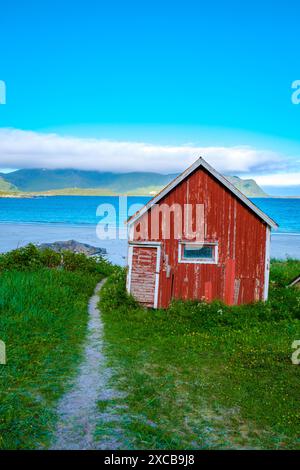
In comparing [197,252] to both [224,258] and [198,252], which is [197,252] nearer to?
[198,252]

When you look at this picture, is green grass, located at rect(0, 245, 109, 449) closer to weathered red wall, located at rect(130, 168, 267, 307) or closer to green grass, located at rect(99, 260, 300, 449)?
green grass, located at rect(99, 260, 300, 449)

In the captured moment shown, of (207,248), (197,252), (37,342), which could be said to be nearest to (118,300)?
(197,252)

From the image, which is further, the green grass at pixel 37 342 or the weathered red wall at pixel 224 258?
the weathered red wall at pixel 224 258

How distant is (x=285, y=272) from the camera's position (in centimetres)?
2856

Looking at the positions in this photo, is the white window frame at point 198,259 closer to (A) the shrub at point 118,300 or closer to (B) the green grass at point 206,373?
(B) the green grass at point 206,373

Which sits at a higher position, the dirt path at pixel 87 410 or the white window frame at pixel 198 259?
the white window frame at pixel 198 259

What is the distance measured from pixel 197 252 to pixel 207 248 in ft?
1.71

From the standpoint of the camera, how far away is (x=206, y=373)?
38.7ft

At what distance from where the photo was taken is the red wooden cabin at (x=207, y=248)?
63.5ft

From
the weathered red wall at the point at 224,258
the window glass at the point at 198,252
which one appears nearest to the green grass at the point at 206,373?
the weathered red wall at the point at 224,258

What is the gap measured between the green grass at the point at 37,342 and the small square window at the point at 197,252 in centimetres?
524

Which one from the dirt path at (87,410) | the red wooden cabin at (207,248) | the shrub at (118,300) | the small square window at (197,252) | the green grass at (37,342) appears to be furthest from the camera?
the small square window at (197,252)

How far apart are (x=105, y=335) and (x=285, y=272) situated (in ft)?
56.8
